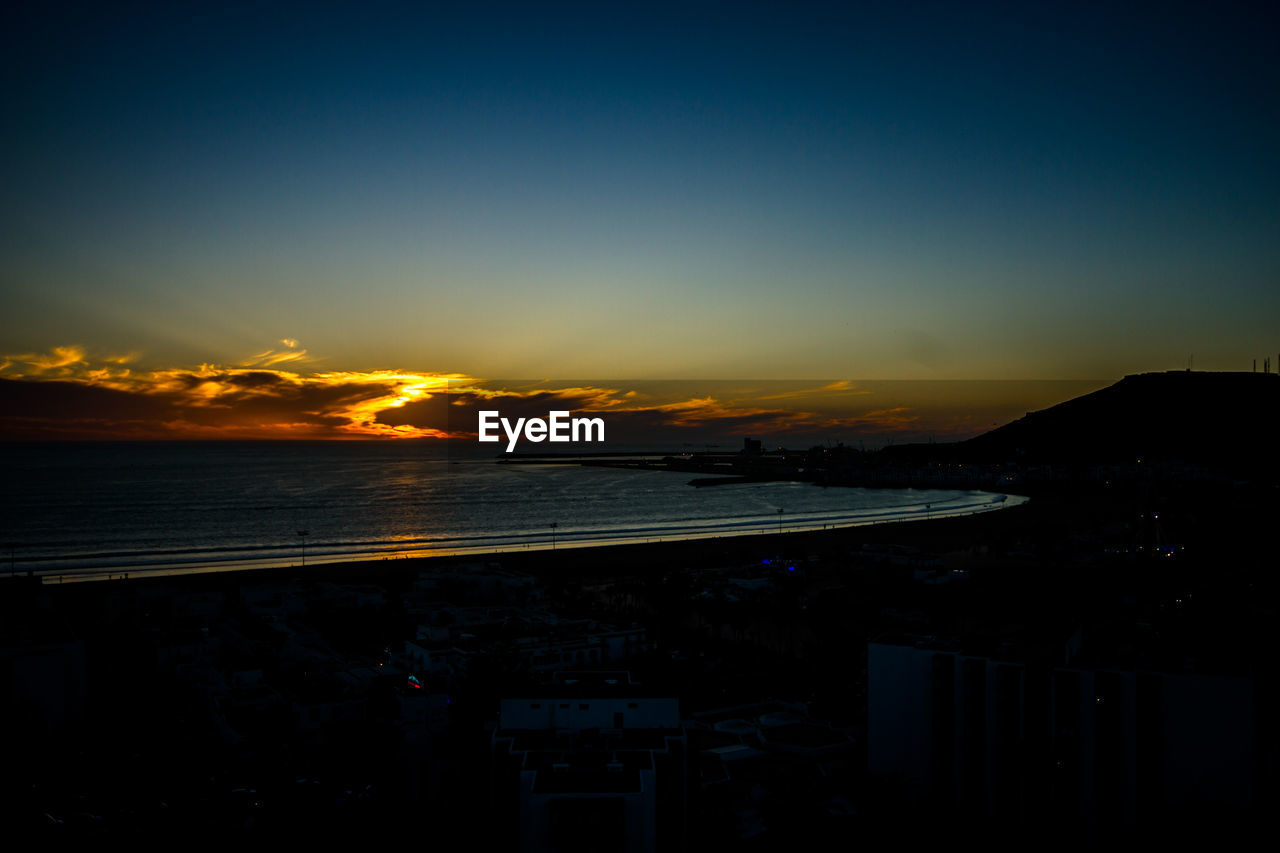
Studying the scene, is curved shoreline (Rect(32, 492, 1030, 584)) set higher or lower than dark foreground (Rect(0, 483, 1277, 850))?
lower

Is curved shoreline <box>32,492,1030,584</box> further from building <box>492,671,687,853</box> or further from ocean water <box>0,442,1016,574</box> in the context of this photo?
building <box>492,671,687,853</box>

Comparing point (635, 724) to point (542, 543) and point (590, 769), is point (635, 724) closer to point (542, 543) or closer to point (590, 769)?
point (590, 769)

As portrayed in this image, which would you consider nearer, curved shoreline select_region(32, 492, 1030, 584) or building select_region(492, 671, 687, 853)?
building select_region(492, 671, 687, 853)

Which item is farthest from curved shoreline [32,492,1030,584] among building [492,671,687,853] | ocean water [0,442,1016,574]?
building [492,671,687,853]

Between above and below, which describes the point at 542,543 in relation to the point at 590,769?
below

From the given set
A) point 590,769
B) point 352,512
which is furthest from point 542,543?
point 590,769

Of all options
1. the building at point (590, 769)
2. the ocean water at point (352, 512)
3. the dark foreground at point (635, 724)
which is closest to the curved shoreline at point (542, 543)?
the ocean water at point (352, 512)
